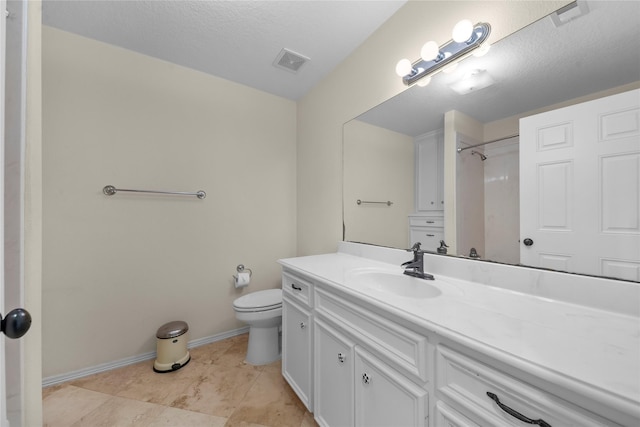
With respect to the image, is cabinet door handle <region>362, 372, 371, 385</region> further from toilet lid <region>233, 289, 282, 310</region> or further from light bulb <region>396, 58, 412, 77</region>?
light bulb <region>396, 58, 412, 77</region>

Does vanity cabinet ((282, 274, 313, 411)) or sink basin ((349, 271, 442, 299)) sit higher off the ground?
sink basin ((349, 271, 442, 299))

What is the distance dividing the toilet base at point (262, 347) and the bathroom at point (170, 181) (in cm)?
45

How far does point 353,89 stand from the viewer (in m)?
1.72

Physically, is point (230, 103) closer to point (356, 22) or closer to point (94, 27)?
point (94, 27)

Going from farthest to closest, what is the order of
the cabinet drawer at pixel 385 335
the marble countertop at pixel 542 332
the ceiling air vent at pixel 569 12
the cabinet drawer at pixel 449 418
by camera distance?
the ceiling air vent at pixel 569 12 < the cabinet drawer at pixel 385 335 < the cabinet drawer at pixel 449 418 < the marble countertop at pixel 542 332

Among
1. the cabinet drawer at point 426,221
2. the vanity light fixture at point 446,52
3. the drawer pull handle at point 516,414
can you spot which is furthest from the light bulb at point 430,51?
the drawer pull handle at point 516,414

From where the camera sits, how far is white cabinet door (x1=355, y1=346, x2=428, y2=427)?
2.24 ft

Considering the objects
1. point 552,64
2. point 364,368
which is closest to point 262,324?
point 364,368

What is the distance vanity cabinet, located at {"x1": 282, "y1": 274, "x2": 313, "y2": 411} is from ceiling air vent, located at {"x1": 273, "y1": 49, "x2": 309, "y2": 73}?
1.57 metres

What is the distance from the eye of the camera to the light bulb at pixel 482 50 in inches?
39.5

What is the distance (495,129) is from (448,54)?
45 centimetres

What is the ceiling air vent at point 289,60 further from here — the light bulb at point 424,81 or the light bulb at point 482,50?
the light bulb at point 482,50

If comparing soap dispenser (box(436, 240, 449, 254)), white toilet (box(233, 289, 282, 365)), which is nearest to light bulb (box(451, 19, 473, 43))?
soap dispenser (box(436, 240, 449, 254))

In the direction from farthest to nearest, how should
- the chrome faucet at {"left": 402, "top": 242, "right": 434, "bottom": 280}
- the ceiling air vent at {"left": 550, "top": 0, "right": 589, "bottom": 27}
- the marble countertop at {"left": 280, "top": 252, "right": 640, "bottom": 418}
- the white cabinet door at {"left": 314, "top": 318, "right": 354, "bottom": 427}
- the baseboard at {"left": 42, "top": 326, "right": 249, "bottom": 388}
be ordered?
the baseboard at {"left": 42, "top": 326, "right": 249, "bottom": 388}, the chrome faucet at {"left": 402, "top": 242, "right": 434, "bottom": 280}, the white cabinet door at {"left": 314, "top": 318, "right": 354, "bottom": 427}, the ceiling air vent at {"left": 550, "top": 0, "right": 589, "bottom": 27}, the marble countertop at {"left": 280, "top": 252, "right": 640, "bottom": 418}
